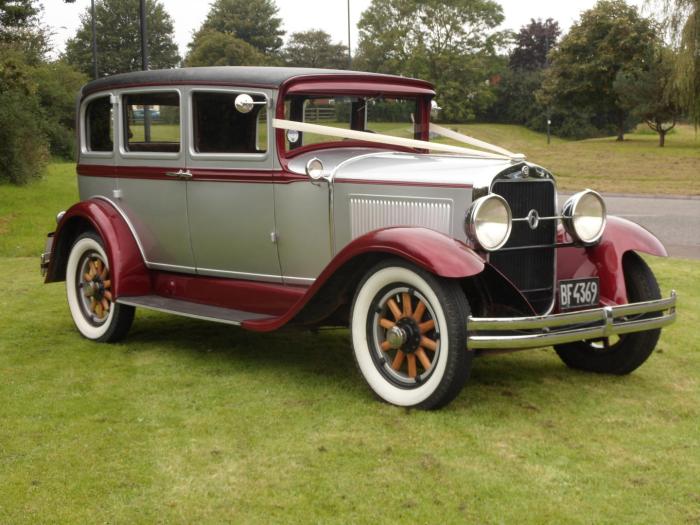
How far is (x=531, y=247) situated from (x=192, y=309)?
2.39 meters

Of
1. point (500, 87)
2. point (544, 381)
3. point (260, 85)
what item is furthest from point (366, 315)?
point (500, 87)

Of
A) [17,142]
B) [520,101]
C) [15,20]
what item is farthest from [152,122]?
[520,101]

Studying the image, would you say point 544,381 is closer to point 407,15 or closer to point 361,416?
point 361,416

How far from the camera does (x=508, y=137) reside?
56.7 metres

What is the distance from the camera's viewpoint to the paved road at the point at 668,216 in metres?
12.2

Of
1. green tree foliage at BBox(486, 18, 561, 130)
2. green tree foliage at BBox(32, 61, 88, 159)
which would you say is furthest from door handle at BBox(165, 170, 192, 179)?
green tree foliage at BBox(486, 18, 561, 130)

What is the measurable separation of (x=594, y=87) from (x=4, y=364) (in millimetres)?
52191

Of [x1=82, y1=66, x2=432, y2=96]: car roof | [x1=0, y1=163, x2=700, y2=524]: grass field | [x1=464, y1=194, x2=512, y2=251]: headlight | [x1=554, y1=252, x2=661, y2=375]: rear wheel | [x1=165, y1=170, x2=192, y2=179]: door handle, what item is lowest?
[x1=0, y1=163, x2=700, y2=524]: grass field

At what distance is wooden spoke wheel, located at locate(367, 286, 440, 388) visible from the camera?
5148 mm

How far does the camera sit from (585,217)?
5.70 meters

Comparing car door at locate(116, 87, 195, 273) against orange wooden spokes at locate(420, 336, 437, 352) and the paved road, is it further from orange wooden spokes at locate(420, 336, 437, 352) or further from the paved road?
the paved road

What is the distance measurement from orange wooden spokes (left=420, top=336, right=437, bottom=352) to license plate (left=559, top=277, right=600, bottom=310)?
911 mm

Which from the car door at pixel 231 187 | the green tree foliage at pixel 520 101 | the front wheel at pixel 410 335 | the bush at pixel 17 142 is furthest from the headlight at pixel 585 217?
the green tree foliage at pixel 520 101

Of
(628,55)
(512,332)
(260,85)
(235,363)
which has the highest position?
(628,55)
